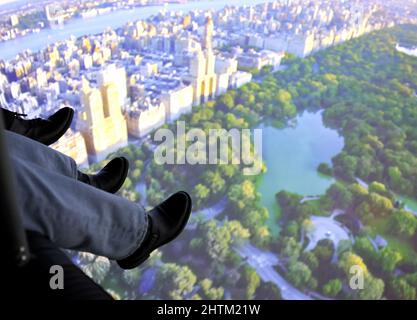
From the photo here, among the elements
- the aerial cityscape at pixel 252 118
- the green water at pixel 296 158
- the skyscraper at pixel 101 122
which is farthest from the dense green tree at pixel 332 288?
the skyscraper at pixel 101 122

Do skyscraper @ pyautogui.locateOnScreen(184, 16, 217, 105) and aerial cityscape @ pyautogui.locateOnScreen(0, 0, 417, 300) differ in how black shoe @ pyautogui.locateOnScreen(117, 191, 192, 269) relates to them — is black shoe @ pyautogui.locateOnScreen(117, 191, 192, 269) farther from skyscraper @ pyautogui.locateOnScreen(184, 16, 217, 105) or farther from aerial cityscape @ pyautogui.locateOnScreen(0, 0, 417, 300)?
skyscraper @ pyautogui.locateOnScreen(184, 16, 217, 105)

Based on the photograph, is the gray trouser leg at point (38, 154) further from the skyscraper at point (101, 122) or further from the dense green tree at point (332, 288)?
the dense green tree at point (332, 288)

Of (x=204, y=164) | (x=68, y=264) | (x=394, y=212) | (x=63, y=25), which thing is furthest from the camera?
(x=204, y=164)

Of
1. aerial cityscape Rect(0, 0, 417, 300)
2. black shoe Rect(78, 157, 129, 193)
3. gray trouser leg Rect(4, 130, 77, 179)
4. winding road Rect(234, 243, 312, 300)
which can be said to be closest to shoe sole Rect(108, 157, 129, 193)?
black shoe Rect(78, 157, 129, 193)

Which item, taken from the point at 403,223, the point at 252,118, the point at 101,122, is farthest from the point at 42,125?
the point at 252,118
